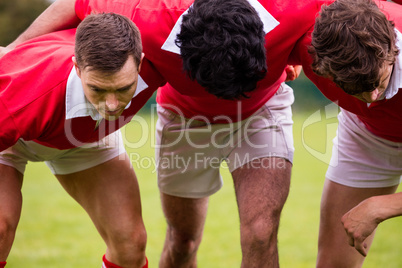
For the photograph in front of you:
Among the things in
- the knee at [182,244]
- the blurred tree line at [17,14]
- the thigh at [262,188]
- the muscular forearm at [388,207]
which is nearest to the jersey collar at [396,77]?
the muscular forearm at [388,207]

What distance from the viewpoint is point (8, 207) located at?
3.77 m

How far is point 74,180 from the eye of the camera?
425 cm

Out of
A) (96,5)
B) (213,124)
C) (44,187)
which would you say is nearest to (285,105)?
(213,124)

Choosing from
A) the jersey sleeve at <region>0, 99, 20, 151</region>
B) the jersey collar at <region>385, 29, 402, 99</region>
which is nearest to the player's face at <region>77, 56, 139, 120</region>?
the jersey sleeve at <region>0, 99, 20, 151</region>

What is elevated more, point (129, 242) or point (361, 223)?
point (361, 223)

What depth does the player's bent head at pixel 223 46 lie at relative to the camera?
3227 millimetres

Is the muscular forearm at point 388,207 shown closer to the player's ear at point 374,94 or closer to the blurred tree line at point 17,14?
the player's ear at point 374,94

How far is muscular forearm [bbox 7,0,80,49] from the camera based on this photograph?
3.87 metres

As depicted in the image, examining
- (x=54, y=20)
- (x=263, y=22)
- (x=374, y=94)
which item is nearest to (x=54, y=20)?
(x=54, y=20)

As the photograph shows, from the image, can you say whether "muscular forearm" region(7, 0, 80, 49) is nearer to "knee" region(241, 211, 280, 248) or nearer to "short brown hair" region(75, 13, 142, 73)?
"short brown hair" region(75, 13, 142, 73)

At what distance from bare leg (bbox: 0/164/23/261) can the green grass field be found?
2.42 meters

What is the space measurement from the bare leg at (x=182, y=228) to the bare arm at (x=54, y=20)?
156cm

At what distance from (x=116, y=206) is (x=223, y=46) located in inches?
56.9

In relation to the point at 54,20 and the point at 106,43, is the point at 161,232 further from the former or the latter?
the point at 106,43
